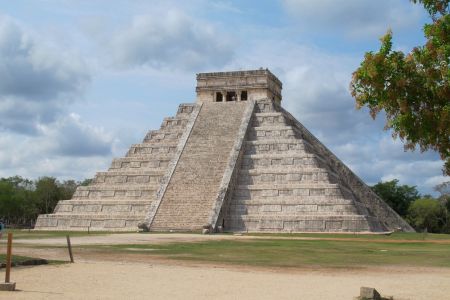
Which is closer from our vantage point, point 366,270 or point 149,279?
point 149,279

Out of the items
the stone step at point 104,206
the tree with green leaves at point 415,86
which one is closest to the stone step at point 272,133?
the stone step at point 104,206

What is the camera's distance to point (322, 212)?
102 ft

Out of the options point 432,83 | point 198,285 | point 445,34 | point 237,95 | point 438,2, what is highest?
point 237,95

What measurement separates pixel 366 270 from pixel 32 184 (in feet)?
231

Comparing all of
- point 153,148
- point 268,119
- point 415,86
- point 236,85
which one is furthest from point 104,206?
point 415,86

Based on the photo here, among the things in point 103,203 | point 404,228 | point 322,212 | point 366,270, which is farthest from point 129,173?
point 366,270

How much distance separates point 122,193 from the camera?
3534 centimetres

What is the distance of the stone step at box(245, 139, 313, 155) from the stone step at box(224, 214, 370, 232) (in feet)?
18.3

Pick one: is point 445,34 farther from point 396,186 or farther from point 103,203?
point 396,186

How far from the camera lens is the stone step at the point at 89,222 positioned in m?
32.7

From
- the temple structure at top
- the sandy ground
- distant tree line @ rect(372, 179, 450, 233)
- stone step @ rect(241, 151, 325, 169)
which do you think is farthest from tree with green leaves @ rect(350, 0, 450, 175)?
distant tree line @ rect(372, 179, 450, 233)

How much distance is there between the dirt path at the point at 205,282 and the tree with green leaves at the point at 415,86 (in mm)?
2741

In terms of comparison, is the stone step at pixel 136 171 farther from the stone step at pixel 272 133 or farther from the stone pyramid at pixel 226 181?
the stone step at pixel 272 133

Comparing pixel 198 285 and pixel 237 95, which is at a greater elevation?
pixel 237 95
